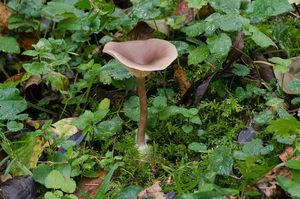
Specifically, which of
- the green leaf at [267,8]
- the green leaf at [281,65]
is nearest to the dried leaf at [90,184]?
the green leaf at [281,65]

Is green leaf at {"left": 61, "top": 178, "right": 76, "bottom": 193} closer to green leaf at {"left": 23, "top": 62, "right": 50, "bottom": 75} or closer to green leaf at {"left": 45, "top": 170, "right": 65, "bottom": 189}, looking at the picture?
green leaf at {"left": 45, "top": 170, "right": 65, "bottom": 189}

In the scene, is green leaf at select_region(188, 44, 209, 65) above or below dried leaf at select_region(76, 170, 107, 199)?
above

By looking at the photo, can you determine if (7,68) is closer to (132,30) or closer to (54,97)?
(54,97)

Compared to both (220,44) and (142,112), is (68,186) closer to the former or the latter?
(142,112)

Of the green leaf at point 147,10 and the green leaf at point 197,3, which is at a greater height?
the green leaf at point 197,3

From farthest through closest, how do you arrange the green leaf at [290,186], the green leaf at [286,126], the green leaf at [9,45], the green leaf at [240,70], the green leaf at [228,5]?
the green leaf at [9,45] < the green leaf at [240,70] < the green leaf at [228,5] < the green leaf at [286,126] < the green leaf at [290,186]

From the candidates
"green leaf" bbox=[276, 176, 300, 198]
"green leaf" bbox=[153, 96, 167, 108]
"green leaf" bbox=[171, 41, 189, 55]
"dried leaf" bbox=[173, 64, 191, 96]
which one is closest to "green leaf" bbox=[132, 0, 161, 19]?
"green leaf" bbox=[171, 41, 189, 55]

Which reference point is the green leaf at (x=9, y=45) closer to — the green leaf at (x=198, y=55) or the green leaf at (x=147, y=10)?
the green leaf at (x=147, y=10)
